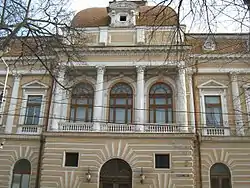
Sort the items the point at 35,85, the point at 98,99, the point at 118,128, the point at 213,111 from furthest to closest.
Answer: the point at 35,85, the point at 213,111, the point at 98,99, the point at 118,128

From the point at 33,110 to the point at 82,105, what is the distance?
333 cm

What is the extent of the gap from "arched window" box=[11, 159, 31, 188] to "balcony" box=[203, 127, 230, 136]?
11.2m

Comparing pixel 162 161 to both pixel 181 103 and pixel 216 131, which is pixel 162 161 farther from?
pixel 216 131

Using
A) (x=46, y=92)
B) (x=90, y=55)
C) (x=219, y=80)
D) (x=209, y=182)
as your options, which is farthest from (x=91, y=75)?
(x=209, y=182)

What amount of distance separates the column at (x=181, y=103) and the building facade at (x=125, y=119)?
6 cm

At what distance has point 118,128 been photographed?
1952 centimetres

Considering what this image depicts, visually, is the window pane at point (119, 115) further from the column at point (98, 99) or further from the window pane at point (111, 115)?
the column at point (98, 99)

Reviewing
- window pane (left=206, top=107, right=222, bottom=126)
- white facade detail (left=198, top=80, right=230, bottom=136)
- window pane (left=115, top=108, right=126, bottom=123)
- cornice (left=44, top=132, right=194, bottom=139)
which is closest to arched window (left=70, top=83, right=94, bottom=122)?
window pane (left=115, top=108, right=126, bottom=123)

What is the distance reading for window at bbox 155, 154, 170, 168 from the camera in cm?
1845

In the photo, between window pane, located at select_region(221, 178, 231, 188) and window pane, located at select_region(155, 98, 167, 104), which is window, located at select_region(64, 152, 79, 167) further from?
window pane, located at select_region(221, 178, 231, 188)

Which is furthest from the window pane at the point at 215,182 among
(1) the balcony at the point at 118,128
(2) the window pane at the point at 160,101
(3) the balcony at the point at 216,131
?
(2) the window pane at the point at 160,101

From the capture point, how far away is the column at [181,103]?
19.1 meters

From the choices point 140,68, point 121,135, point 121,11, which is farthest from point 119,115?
point 121,11

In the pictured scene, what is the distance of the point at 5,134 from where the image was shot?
2044 cm
